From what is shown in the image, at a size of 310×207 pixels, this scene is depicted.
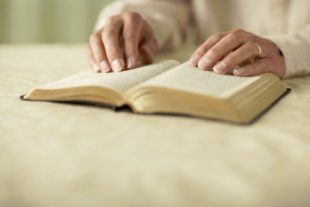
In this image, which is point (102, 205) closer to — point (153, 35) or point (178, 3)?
point (153, 35)

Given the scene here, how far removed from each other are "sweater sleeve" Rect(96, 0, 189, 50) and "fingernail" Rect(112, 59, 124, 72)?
443 millimetres

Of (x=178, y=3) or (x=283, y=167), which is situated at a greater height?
(x=283, y=167)

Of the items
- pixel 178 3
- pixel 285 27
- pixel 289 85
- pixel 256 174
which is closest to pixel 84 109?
pixel 256 174

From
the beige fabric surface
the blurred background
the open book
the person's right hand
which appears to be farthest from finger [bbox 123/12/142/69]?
the blurred background

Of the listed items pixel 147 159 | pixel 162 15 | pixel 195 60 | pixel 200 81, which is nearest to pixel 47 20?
pixel 162 15

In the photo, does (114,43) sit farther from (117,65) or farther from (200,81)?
(200,81)

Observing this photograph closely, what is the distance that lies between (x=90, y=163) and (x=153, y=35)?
0.72 meters

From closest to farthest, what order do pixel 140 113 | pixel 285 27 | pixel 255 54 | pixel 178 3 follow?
pixel 140 113
pixel 255 54
pixel 285 27
pixel 178 3

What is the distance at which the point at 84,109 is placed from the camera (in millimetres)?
691

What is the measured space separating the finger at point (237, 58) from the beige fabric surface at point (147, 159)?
0.41 ft

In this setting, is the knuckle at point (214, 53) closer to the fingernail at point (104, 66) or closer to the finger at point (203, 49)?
the finger at point (203, 49)

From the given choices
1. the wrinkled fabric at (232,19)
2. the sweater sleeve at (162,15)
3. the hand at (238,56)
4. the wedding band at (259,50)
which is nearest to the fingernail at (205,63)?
the hand at (238,56)

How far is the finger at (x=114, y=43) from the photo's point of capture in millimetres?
851

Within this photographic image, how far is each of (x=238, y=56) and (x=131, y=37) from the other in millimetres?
265
